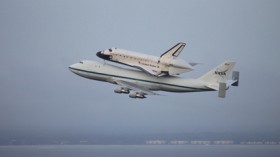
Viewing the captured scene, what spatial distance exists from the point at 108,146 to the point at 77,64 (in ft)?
145

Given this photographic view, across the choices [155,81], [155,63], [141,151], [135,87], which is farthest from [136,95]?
[141,151]

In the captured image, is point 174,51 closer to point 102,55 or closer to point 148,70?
point 148,70

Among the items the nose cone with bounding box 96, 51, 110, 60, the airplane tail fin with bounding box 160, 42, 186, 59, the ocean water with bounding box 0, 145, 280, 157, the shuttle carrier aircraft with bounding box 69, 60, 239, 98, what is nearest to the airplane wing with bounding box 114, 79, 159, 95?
the shuttle carrier aircraft with bounding box 69, 60, 239, 98

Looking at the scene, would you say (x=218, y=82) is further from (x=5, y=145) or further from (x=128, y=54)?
(x=5, y=145)

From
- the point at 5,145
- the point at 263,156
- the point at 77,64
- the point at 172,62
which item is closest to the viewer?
the point at 172,62

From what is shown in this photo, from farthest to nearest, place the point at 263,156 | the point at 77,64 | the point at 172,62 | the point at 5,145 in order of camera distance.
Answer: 1. the point at 263,156
2. the point at 5,145
3. the point at 77,64
4. the point at 172,62

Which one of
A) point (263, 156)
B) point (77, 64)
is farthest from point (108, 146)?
point (77, 64)

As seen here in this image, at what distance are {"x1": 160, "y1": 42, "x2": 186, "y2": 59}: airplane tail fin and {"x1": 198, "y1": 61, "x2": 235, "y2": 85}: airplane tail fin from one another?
3246mm

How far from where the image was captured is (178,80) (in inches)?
1924

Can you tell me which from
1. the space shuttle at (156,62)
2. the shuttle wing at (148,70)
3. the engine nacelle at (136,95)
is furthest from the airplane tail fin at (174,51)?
the engine nacelle at (136,95)

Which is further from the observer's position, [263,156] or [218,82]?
[263,156]

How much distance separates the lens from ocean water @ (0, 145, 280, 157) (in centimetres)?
9104

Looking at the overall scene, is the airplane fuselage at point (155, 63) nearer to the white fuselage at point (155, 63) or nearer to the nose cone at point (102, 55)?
the white fuselage at point (155, 63)

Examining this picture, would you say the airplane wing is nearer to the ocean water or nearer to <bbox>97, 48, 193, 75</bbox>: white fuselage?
<bbox>97, 48, 193, 75</bbox>: white fuselage
